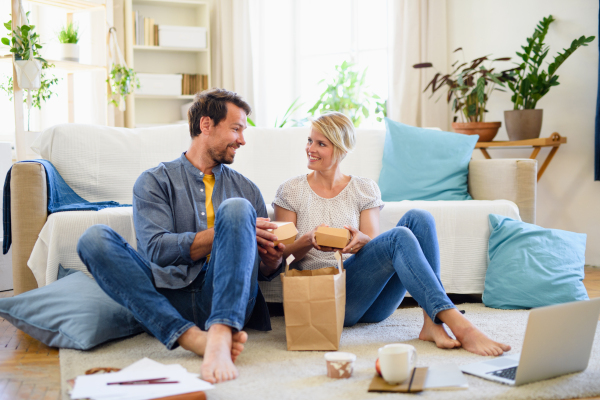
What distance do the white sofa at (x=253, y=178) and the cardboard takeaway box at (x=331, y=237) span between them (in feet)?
1.73

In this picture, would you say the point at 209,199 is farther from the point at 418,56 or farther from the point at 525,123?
the point at 418,56

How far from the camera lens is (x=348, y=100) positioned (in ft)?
14.1

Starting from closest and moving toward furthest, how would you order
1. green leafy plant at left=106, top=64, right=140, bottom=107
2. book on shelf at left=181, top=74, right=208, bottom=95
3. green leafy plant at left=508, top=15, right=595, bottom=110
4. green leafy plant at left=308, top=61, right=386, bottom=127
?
green leafy plant at left=508, top=15, right=595, bottom=110, green leafy plant at left=106, top=64, right=140, bottom=107, green leafy plant at left=308, top=61, right=386, bottom=127, book on shelf at left=181, top=74, right=208, bottom=95

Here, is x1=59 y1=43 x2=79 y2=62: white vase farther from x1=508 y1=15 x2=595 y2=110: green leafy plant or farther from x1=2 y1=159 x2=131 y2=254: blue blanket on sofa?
x1=508 y1=15 x2=595 y2=110: green leafy plant

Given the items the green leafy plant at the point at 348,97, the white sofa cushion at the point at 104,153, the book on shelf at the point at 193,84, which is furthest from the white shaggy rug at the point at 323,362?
the book on shelf at the point at 193,84

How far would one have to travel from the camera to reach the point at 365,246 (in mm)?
1804

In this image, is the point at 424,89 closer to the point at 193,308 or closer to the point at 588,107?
the point at 588,107

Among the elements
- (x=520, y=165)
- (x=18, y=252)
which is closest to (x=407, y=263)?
(x=520, y=165)

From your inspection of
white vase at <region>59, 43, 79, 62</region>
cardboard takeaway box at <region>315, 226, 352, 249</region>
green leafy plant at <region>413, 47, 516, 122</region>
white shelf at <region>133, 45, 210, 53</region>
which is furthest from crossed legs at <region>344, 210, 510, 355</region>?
white shelf at <region>133, 45, 210, 53</region>

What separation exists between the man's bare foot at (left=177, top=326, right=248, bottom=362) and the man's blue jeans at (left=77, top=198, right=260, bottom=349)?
17 mm

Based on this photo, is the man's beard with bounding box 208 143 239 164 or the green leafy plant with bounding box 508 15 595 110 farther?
the green leafy plant with bounding box 508 15 595 110

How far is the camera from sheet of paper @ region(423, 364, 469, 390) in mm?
1315

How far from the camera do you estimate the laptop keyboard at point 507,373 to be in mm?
1369

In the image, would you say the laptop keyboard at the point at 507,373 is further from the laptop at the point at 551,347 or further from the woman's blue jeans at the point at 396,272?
the woman's blue jeans at the point at 396,272
